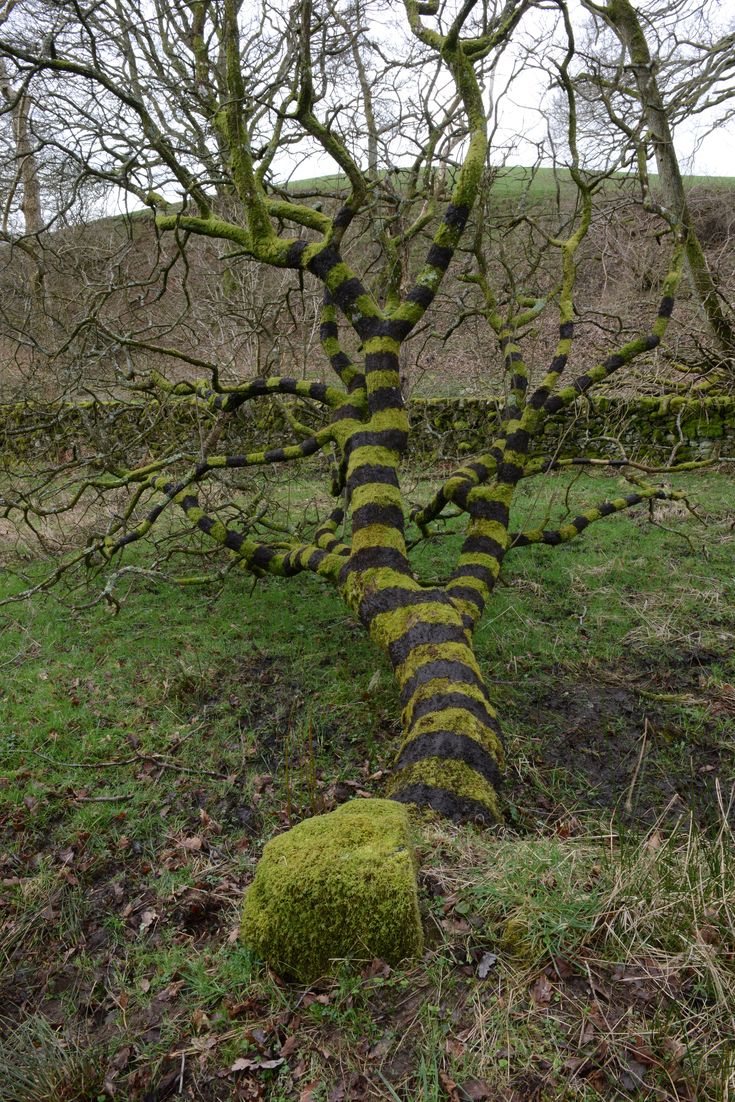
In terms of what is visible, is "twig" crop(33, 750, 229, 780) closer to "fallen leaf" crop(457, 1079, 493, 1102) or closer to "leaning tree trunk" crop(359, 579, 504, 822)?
"leaning tree trunk" crop(359, 579, 504, 822)

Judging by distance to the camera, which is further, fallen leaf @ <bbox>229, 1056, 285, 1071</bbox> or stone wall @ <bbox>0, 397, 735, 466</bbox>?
stone wall @ <bbox>0, 397, 735, 466</bbox>

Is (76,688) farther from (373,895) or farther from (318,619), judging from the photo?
(373,895)

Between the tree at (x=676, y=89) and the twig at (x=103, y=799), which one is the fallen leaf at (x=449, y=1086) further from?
the tree at (x=676, y=89)

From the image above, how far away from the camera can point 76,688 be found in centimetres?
580

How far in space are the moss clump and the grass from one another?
3.6 inches

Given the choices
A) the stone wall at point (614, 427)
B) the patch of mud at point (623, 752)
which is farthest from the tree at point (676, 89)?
the patch of mud at point (623, 752)

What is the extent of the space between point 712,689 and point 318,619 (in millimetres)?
3893

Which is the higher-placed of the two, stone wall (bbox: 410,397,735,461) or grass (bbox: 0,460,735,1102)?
stone wall (bbox: 410,397,735,461)

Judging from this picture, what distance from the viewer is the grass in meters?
1.89

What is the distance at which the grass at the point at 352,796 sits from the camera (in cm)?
189

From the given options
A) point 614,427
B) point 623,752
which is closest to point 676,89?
point 614,427

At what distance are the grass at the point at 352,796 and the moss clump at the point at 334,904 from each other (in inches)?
3.6

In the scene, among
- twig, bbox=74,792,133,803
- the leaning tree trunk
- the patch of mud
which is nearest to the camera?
the leaning tree trunk

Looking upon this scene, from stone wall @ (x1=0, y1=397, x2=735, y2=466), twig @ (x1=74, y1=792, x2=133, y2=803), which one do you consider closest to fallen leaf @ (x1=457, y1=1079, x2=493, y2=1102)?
twig @ (x1=74, y1=792, x2=133, y2=803)
